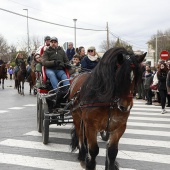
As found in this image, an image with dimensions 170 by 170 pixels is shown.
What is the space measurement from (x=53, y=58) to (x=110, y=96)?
3418 mm

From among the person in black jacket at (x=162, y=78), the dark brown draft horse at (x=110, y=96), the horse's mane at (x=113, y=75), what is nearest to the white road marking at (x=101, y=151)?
the dark brown draft horse at (x=110, y=96)

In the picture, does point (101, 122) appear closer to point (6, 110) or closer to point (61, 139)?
point (61, 139)

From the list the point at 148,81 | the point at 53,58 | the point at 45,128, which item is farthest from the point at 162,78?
the point at 45,128

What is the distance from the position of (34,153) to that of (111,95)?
285 centimetres

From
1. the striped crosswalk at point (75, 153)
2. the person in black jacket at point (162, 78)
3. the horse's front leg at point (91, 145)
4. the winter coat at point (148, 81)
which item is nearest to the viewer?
the horse's front leg at point (91, 145)

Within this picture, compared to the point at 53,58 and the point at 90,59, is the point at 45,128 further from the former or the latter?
the point at 90,59

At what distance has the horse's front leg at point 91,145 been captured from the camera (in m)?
A: 4.96

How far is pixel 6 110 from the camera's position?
1339 cm

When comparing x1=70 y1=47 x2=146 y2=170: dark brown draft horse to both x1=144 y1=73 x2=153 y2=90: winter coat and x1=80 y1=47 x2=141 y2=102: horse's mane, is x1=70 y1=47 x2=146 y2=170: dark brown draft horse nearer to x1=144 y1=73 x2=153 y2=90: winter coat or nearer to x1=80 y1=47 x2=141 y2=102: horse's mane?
x1=80 y1=47 x2=141 y2=102: horse's mane

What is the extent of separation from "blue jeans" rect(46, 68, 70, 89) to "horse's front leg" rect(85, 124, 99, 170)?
8.69 ft

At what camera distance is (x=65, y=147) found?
7203 mm

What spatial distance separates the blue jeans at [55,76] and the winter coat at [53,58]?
96 millimetres

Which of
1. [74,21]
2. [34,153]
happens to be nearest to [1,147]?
[34,153]

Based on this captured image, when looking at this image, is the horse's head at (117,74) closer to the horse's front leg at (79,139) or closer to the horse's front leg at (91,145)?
the horse's front leg at (91,145)
